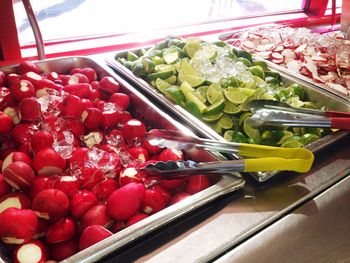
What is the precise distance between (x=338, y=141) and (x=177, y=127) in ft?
1.82

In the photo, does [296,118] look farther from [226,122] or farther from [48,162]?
[48,162]

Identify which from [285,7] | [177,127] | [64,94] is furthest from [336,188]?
[285,7]

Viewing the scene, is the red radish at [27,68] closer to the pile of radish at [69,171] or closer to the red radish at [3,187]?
the pile of radish at [69,171]

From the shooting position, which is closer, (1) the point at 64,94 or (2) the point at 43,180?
(2) the point at 43,180

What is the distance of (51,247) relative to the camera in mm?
749

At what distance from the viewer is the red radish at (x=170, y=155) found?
0.96 metres

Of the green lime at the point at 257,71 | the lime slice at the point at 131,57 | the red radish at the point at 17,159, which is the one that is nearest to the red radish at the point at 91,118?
the red radish at the point at 17,159

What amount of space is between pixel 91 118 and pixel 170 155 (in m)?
0.30

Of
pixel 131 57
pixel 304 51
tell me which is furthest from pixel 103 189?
pixel 304 51

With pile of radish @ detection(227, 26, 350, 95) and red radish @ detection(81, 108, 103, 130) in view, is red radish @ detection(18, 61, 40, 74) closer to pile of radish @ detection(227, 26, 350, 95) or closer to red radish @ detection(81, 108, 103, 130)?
red radish @ detection(81, 108, 103, 130)

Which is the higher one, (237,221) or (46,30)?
(46,30)

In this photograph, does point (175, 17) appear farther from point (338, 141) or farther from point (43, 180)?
point (43, 180)

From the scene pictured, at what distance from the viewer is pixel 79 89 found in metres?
1.20

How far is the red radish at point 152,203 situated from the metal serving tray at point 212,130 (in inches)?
10.8
